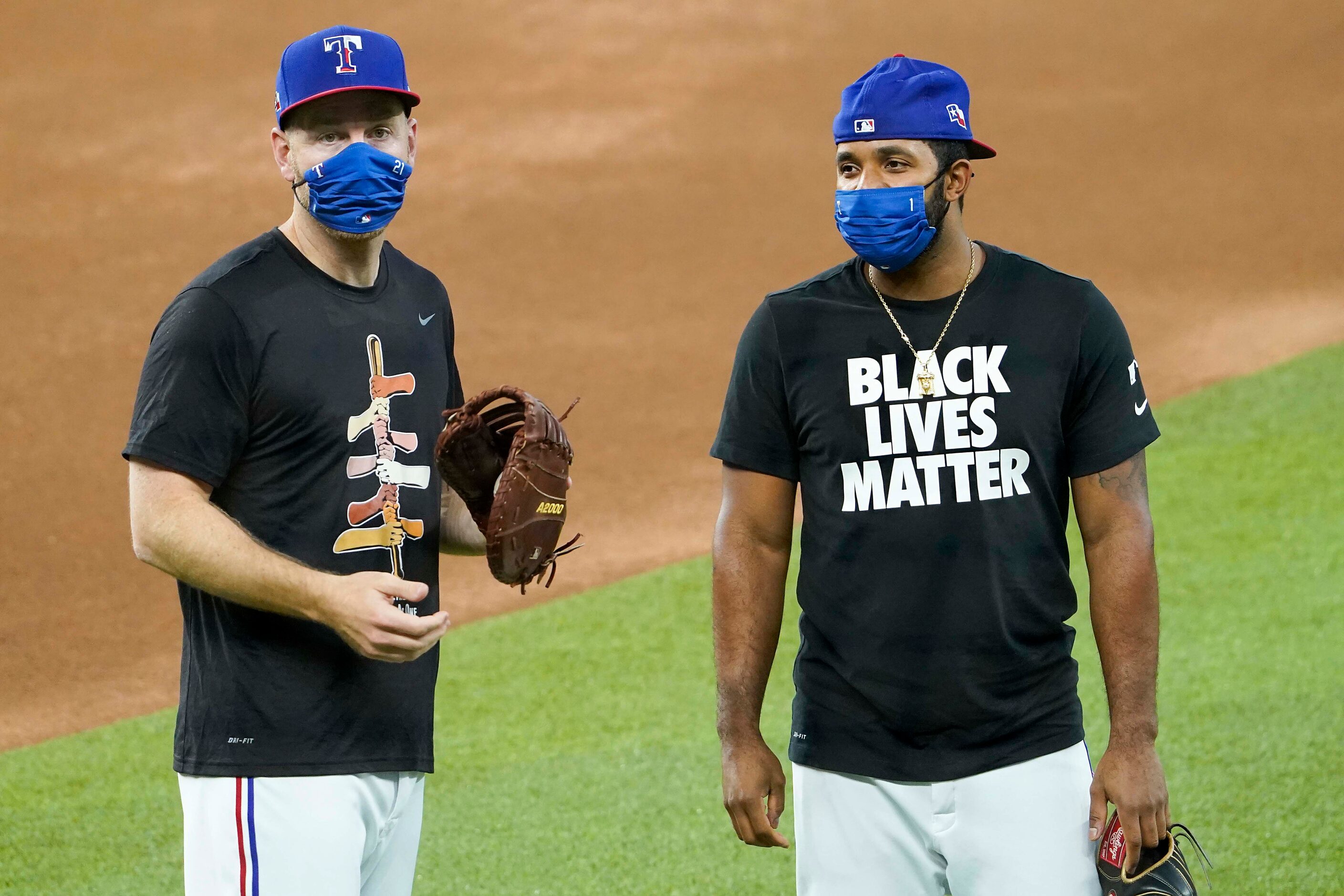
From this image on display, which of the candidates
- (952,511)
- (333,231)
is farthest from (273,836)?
(952,511)

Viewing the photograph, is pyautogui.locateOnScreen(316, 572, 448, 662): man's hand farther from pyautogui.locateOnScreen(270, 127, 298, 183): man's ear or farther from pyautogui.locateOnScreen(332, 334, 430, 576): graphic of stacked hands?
pyautogui.locateOnScreen(270, 127, 298, 183): man's ear

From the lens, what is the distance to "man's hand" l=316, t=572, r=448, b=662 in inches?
87.2

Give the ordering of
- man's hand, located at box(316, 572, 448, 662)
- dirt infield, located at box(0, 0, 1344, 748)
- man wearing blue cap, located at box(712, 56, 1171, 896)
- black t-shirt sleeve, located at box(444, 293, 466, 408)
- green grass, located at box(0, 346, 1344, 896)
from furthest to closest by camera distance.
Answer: dirt infield, located at box(0, 0, 1344, 748) < green grass, located at box(0, 346, 1344, 896) < black t-shirt sleeve, located at box(444, 293, 466, 408) < man wearing blue cap, located at box(712, 56, 1171, 896) < man's hand, located at box(316, 572, 448, 662)

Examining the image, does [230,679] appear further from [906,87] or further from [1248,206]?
[1248,206]

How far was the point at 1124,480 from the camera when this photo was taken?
2.48 metres

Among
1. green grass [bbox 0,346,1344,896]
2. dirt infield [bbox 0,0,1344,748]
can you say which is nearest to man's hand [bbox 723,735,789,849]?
green grass [bbox 0,346,1344,896]

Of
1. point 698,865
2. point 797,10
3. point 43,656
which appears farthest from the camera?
point 797,10

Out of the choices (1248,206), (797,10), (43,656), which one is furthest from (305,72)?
(797,10)

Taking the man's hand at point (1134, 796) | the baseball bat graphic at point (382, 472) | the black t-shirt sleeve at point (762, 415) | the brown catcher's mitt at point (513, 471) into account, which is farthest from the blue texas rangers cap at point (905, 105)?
the man's hand at point (1134, 796)

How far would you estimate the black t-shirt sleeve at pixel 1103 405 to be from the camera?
249 centimetres

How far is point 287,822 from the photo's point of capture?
2.39 metres

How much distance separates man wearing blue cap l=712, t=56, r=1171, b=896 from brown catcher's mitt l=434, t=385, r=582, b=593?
0.29m

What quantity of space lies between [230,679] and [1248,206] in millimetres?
12945

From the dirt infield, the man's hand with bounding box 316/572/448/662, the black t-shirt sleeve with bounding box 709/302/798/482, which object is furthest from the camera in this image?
the dirt infield
